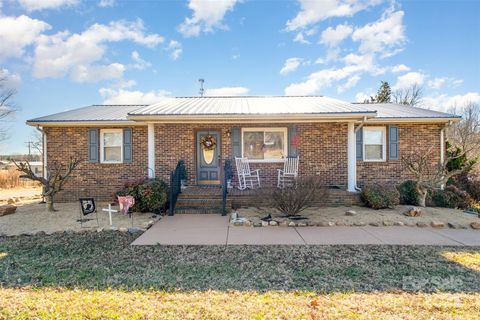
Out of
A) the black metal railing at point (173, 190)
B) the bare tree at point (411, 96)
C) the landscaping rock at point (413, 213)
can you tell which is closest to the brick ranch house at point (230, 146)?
the black metal railing at point (173, 190)

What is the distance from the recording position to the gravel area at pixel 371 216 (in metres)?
6.07

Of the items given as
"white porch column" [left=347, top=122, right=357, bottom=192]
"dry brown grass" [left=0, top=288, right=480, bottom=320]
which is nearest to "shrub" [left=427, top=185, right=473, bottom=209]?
"white porch column" [left=347, top=122, right=357, bottom=192]

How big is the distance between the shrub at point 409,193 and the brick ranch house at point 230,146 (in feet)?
3.55

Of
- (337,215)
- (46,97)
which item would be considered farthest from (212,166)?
(46,97)

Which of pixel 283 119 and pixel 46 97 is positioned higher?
pixel 46 97

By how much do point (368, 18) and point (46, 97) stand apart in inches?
677

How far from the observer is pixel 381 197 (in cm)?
726

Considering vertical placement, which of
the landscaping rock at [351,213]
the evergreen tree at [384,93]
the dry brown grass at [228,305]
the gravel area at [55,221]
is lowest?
the gravel area at [55,221]

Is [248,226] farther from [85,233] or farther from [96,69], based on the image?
[96,69]

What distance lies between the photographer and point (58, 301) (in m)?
2.79

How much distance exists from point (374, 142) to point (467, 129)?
A: 57.3 ft

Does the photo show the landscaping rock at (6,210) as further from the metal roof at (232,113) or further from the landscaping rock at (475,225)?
the landscaping rock at (475,225)

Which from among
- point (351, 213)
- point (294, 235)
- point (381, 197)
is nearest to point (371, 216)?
point (351, 213)

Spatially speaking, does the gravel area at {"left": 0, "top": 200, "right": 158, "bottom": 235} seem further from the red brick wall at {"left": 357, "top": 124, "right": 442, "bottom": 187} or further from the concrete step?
the red brick wall at {"left": 357, "top": 124, "right": 442, "bottom": 187}
